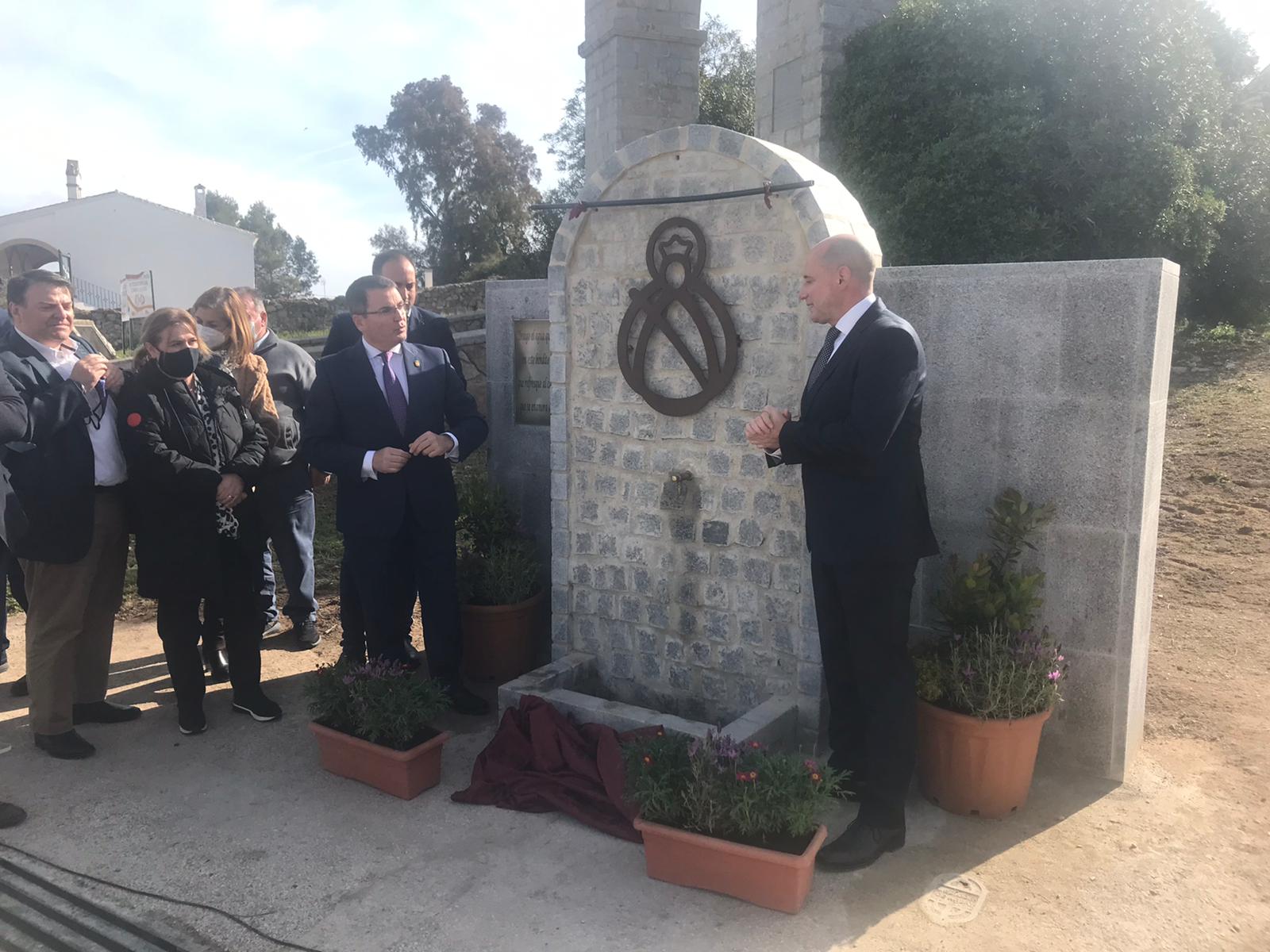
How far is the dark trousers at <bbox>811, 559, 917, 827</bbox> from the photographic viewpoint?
10.5 ft

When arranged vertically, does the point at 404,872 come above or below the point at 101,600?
below

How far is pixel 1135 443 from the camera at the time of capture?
3527 millimetres

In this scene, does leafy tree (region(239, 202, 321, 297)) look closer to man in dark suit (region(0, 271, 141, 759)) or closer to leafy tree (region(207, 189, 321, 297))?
leafy tree (region(207, 189, 321, 297))

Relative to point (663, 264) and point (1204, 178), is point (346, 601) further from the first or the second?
point (1204, 178)

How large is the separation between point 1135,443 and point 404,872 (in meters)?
3.10

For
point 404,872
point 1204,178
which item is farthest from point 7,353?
point 1204,178

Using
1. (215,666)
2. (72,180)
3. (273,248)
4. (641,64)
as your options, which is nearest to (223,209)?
(273,248)

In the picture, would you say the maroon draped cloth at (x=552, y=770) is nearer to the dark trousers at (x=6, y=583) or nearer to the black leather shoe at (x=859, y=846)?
the black leather shoe at (x=859, y=846)

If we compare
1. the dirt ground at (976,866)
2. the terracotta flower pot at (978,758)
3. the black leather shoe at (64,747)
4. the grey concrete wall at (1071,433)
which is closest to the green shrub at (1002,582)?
the grey concrete wall at (1071,433)

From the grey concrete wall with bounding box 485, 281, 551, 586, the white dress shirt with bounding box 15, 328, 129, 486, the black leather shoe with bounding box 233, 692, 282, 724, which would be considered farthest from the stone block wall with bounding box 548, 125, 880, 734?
the white dress shirt with bounding box 15, 328, 129, 486

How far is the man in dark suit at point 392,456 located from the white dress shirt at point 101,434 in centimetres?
80

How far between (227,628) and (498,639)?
1.34 meters

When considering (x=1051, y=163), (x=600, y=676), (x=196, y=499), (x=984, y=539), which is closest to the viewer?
(x=984, y=539)

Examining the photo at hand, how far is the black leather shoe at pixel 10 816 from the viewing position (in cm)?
355
